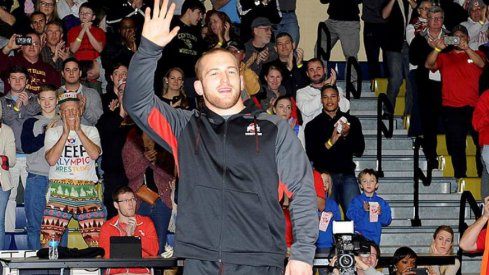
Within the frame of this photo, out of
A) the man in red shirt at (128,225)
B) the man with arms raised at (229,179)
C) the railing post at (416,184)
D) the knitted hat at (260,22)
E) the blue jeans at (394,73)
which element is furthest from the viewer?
the blue jeans at (394,73)

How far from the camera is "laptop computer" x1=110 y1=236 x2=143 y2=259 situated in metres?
11.7

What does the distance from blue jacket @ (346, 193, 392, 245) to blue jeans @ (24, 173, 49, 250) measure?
142 inches

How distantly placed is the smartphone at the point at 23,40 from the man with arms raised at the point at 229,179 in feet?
29.6

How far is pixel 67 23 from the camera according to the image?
1736 centimetres

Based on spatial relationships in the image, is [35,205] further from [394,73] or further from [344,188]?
[394,73]

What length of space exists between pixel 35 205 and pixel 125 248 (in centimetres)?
266

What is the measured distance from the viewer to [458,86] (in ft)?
53.4

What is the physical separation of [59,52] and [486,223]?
364 inches

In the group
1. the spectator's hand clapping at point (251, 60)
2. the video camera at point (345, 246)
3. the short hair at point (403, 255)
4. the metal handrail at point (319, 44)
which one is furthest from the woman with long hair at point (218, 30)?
the video camera at point (345, 246)

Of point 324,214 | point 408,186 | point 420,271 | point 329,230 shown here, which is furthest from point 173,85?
point 420,271

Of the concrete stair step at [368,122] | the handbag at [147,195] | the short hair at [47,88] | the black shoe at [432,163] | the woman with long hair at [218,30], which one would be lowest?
the handbag at [147,195]

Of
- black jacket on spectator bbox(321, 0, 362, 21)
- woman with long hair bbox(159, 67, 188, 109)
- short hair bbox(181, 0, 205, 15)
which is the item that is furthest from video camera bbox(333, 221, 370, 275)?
black jacket on spectator bbox(321, 0, 362, 21)

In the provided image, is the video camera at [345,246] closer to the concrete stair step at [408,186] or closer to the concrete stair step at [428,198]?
the concrete stair step at [428,198]

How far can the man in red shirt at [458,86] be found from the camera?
632 inches
